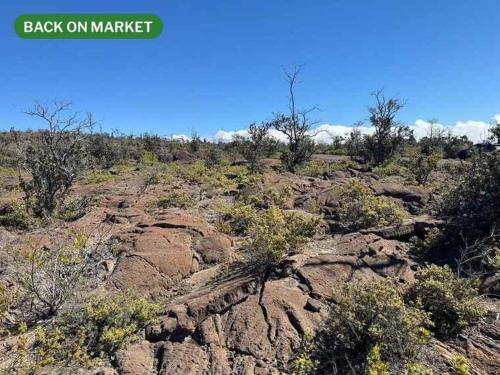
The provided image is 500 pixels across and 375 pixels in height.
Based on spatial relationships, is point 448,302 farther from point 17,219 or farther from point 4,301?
point 17,219

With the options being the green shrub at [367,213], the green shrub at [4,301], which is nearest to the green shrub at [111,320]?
the green shrub at [4,301]

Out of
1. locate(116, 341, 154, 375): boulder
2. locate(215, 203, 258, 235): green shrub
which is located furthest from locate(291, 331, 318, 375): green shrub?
locate(215, 203, 258, 235): green shrub

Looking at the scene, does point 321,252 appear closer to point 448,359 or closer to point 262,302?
point 262,302

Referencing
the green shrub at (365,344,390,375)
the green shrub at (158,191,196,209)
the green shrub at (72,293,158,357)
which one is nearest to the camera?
the green shrub at (365,344,390,375)

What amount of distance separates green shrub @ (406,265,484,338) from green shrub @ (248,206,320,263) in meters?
1.97

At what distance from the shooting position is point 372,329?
400 centimetres

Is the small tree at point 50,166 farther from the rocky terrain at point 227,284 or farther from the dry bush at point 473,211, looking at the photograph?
the dry bush at point 473,211

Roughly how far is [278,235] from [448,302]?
8.32 ft

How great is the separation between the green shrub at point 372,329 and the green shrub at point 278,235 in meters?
1.61

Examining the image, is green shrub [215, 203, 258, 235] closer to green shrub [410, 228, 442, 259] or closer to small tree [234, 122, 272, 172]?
green shrub [410, 228, 442, 259]

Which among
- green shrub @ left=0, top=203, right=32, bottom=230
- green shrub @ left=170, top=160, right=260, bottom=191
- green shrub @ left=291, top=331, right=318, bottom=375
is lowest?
green shrub @ left=291, top=331, right=318, bottom=375

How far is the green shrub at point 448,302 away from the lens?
467 centimetres

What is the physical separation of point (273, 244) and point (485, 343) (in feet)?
9.78

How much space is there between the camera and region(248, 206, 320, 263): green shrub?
19.8 ft
